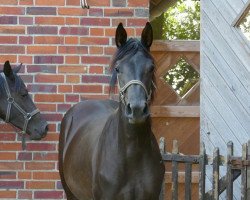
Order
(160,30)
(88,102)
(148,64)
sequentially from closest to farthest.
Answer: (148,64) < (88,102) < (160,30)

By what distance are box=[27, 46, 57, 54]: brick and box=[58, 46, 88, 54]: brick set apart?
0.19 ft

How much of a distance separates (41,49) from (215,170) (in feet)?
6.45

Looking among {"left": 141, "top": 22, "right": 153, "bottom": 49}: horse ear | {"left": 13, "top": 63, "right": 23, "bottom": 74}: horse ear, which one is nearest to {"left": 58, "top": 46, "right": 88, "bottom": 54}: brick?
{"left": 13, "top": 63, "right": 23, "bottom": 74}: horse ear

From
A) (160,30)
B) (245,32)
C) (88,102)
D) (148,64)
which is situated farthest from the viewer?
(160,30)

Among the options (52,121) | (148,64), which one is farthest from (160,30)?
(148,64)

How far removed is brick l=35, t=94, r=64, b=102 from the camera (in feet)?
20.7

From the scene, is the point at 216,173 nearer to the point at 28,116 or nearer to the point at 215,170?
the point at 215,170

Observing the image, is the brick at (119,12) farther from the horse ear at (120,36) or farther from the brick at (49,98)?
the horse ear at (120,36)

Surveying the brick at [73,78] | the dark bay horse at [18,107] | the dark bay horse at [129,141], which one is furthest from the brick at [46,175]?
the dark bay horse at [129,141]

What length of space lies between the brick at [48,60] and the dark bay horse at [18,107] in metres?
0.37

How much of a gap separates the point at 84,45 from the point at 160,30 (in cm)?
371

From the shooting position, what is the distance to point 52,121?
6.30 meters

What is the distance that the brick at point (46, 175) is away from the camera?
6.27 metres

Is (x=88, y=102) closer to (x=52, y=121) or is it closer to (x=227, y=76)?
(x=52, y=121)
